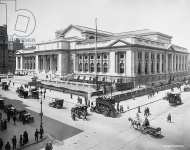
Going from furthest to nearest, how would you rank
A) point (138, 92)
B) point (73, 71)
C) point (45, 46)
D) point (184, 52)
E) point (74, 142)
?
point (184, 52), point (45, 46), point (73, 71), point (138, 92), point (74, 142)

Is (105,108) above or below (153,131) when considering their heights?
above

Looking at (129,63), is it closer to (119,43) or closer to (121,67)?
(121,67)

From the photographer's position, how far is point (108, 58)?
55688 millimetres

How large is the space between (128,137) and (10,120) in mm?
13650

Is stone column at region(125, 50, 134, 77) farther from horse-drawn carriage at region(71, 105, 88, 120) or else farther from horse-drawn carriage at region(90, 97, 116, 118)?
horse-drawn carriage at region(71, 105, 88, 120)

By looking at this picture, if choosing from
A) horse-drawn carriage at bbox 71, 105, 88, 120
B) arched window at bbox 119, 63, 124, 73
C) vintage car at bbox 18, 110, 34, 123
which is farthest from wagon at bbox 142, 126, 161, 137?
arched window at bbox 119, 63, 124, 73

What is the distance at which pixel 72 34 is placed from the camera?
241ft

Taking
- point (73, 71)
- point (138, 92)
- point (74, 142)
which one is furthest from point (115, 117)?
point (73, 71)

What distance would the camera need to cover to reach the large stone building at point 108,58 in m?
51.3

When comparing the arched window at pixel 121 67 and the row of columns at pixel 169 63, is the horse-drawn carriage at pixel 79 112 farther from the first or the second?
the arched window at pixel 121 67

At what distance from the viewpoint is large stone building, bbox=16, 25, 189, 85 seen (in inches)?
2019

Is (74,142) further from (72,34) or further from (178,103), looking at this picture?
(72,34)

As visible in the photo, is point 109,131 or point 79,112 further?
point 79,112

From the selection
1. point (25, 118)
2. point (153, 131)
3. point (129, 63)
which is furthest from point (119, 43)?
point (153, 131)
